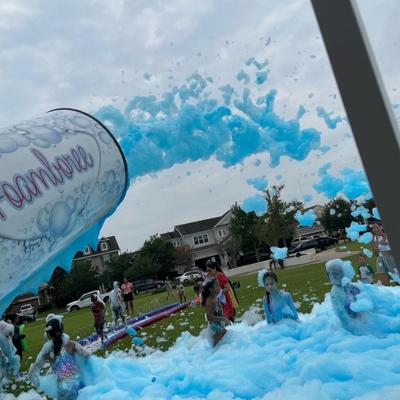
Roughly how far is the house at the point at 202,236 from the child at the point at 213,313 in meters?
44.4

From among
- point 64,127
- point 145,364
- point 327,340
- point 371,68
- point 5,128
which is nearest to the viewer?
point 371,68

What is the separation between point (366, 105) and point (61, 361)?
460 cm

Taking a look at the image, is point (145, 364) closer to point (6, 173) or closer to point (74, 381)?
point (74, 381)

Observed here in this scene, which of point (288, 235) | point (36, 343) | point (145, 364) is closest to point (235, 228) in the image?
point (288, 235)

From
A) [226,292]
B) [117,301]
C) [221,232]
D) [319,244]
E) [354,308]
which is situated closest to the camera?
[354,308]

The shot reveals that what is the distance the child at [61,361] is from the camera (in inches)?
208

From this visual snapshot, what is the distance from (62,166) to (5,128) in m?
0.41

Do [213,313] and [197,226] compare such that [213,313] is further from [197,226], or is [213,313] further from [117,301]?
[197,226]

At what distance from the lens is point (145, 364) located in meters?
6.66

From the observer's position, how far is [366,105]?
1.71m

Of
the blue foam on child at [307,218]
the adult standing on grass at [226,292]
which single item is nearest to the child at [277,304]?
the blue foam on child at [307,218]

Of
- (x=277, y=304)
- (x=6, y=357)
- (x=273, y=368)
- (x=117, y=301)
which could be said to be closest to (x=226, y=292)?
(x=277, y=304)

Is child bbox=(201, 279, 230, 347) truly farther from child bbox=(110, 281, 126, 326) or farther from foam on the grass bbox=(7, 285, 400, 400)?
child bbox=(110, 281, 126, 326)

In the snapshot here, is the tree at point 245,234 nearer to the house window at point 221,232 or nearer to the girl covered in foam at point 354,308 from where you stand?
the house window at point 221,232
